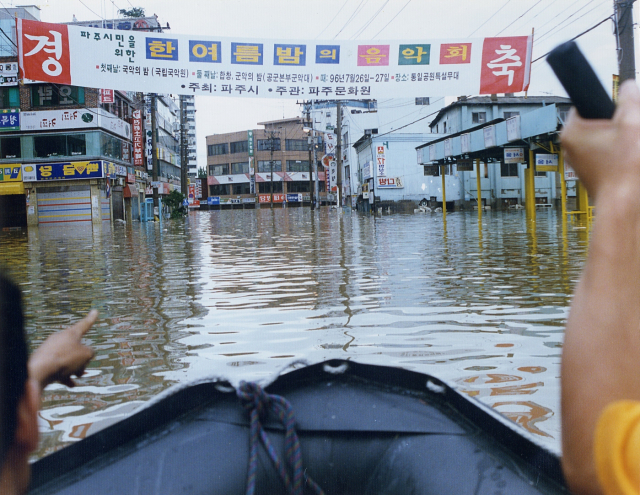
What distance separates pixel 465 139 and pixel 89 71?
15302 mm

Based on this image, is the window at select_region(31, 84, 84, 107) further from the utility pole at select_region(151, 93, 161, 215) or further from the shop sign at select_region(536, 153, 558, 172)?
the shop sign at select_region(536, 153, 558, 172)

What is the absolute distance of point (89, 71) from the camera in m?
8.67

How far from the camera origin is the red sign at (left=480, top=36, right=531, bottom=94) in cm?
934

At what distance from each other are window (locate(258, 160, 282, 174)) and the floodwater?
71137 mm

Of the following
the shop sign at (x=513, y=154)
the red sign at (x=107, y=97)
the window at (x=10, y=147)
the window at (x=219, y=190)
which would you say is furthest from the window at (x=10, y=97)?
the window at (x=219, y=190)

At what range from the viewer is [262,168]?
80.6 m

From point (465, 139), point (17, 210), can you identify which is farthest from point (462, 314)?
point (17, 210)

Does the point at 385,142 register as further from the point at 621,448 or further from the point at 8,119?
the point at 621,448

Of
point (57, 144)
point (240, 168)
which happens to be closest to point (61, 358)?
point (57, 144)

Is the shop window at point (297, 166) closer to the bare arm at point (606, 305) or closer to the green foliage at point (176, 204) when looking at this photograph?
the green foliage at point (176, 204)

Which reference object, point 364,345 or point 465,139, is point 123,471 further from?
point 465,139

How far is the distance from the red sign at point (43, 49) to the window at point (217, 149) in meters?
75.8

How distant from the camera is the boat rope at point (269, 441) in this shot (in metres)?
1.52

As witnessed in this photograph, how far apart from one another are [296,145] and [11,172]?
2036 inches
